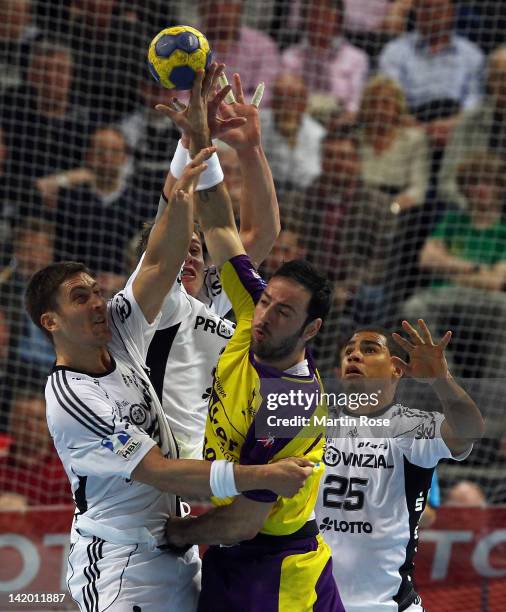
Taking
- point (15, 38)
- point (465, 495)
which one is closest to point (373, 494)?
point (465, 495)

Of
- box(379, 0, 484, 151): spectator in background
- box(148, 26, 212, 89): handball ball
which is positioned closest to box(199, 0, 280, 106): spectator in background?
box(379, 0, 484, 151): spectator in background

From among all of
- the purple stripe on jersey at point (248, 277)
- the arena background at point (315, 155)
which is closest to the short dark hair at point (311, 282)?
the purple stripe on jersey at point (248, 277)

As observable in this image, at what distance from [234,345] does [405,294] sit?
3.96 metres

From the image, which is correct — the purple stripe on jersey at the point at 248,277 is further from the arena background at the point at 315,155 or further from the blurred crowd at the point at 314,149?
the blurred crowd at the point at 314,149

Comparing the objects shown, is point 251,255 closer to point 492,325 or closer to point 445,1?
point 492,325

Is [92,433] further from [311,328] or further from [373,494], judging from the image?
[373,494]

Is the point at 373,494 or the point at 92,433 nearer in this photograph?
the point at 92,433

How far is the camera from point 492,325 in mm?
7293

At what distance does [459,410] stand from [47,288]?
1592mm

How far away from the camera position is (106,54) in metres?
7.96

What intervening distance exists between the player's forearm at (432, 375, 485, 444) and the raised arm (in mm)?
1053

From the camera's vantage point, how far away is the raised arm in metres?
3.69

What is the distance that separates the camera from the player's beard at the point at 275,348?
3.64 metres

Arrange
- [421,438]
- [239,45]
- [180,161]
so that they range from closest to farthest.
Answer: [180,161] → [421,438] → [239,45]
